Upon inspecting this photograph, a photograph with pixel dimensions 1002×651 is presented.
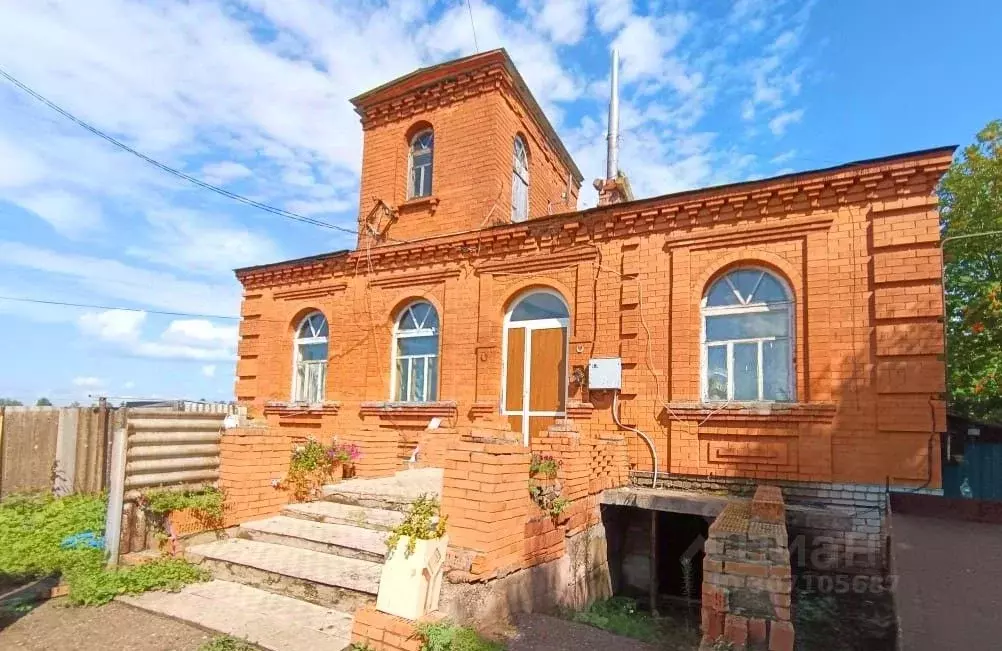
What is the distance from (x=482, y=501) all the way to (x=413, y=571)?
31.5 inches

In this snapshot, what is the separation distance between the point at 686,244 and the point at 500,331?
3.19 m

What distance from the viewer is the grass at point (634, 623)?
18.1 ft

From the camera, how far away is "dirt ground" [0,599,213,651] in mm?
4156

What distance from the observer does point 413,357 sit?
1062 centimetres

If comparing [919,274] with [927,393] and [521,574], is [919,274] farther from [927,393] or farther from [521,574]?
[521,574]

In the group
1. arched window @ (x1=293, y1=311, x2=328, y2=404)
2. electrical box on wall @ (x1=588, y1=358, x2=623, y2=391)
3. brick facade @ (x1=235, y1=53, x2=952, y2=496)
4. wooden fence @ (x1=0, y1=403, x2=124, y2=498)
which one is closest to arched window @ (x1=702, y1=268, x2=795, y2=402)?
brick facade @ (x1=235, y1=53, x2=952, y2=496)

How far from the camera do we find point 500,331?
9.55 metres

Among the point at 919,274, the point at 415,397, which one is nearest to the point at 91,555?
the point at 415,397

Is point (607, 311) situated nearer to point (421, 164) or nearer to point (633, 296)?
point (633, 296)

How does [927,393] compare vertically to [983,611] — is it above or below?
above

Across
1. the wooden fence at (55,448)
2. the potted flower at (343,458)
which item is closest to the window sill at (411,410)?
the potted flower at (343,458)

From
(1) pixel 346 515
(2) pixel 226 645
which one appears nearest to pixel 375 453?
(1) pixel 346 515

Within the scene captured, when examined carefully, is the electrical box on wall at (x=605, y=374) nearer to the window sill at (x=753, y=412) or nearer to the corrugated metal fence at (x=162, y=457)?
the window sill at (x=753, y=412)

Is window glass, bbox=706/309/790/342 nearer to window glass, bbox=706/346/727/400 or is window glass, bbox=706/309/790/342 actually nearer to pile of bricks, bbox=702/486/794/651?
window glass, bbox=706/346/727/400
